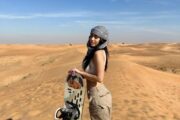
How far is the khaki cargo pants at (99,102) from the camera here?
18.5 feet

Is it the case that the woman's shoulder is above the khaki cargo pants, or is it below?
above

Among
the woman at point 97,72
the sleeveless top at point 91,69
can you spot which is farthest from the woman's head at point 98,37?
the sleeveless top at point 91,69

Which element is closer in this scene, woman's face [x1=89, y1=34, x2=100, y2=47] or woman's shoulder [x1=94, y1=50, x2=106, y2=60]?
woman's shoulder [x1=94, y1=50, x2=106, y2=60]

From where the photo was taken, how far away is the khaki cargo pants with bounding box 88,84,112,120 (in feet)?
18.5

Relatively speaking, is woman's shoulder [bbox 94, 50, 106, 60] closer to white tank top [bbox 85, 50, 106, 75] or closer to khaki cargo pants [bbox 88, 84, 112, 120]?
white tank top [bbox 85, 50, 106, 75]

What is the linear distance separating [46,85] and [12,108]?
2434mm

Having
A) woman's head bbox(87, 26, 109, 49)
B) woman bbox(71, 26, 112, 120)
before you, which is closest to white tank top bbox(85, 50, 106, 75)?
woman bbox(71, 26, 112, 120)

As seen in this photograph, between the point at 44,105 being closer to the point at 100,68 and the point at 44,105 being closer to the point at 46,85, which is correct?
the point at 46,85

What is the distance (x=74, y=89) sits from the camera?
5828mm

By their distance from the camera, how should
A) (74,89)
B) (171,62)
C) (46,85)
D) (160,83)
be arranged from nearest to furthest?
(74,89) < (46,85) < (160,83) < (171,62)

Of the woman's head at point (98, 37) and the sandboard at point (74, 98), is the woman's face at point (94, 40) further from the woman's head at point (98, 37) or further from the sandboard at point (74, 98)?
the sandboard at point (74, 98)

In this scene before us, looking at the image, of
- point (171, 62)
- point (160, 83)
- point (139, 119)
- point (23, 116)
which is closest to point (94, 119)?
point (139, 119)

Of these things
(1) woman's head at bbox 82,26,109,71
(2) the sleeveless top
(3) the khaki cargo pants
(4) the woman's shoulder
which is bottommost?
(3) the khaki cargo pants

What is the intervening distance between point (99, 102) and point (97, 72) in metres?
0.42
